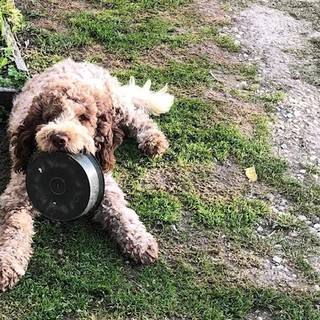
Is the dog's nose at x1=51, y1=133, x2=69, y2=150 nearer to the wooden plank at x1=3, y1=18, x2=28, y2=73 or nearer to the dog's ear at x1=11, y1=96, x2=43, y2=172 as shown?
the dog's ear at x1=11, y1=96, x2=43, y2=172

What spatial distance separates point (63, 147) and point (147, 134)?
4.30 feet

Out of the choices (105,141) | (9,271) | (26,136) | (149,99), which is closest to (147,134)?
(149,99)

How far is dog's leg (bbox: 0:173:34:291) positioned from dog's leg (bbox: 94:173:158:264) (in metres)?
0.51

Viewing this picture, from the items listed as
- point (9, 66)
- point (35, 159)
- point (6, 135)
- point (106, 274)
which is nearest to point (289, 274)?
point (106, 274)

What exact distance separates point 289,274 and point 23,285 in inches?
69.6

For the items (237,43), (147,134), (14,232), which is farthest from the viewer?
(237,43)

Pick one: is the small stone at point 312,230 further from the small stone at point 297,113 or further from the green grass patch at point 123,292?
the small stone at point 297,113

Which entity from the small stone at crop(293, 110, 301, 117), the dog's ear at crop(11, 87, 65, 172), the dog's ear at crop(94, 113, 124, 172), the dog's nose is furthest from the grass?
the dog's nose

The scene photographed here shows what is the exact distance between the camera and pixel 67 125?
4.24 metres

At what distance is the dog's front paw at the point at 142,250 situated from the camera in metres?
4.38

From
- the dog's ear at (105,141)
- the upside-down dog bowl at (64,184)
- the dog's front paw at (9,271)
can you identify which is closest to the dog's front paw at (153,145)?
the dog's ear at (105,141)

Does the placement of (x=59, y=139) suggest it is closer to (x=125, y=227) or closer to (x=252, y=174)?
(x=125, y=227)

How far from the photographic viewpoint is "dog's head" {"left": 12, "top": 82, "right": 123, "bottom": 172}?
167 inches

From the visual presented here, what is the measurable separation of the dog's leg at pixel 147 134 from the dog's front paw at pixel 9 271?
1.61m
